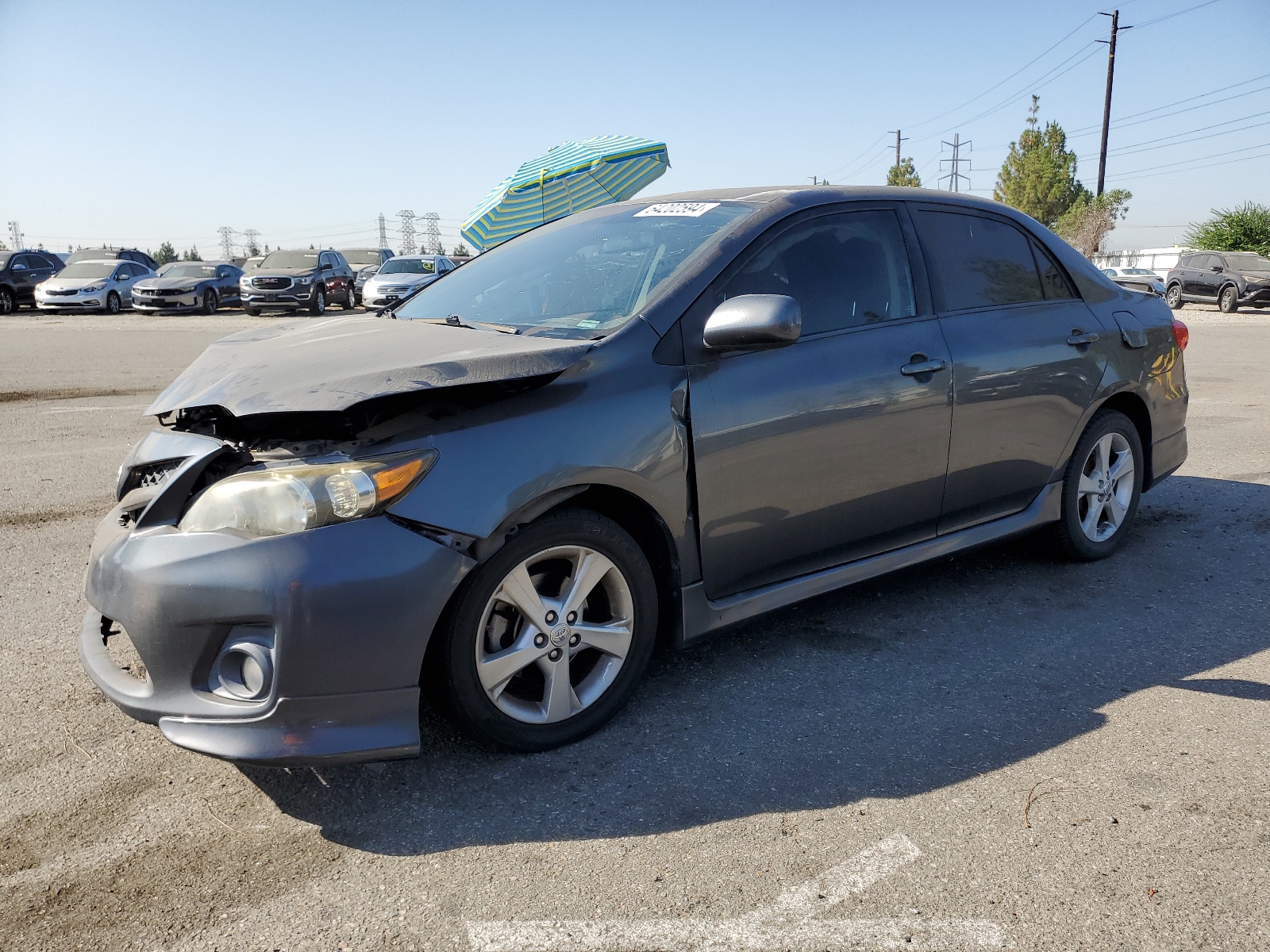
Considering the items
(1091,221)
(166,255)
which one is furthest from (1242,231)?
(166,255)

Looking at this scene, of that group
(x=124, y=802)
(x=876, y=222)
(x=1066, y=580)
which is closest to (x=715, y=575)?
(x=876, y=222)

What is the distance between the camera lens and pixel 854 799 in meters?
2.78

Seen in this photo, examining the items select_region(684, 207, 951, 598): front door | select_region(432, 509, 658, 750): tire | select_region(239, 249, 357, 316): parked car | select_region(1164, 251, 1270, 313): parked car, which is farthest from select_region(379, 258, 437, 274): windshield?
select_region(432, 509, 658, 750): tire

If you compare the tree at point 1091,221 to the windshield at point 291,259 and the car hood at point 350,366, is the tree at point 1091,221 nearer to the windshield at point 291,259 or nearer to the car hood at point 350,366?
the windshield at point 291,259

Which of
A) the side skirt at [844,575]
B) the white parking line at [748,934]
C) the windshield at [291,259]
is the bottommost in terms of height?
the white parking line at [748,934]

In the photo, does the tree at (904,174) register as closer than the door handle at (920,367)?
No

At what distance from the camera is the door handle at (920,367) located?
3740 mm

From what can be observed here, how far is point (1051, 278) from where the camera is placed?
4.57 metres

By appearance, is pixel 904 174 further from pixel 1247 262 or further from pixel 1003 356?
pixel 1003 356

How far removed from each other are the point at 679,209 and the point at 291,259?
968 inches

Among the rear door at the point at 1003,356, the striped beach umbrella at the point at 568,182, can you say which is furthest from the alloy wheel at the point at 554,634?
the striped beach umbrella at the point at 568,182

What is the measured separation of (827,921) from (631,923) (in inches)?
16.9

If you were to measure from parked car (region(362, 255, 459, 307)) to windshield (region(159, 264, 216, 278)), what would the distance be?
5.48 m

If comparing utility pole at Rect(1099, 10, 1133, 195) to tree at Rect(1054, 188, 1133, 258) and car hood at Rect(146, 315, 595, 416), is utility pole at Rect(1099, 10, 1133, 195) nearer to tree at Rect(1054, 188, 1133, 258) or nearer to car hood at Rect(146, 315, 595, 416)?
tree at Rect(1054, 188, 1133, 258)
